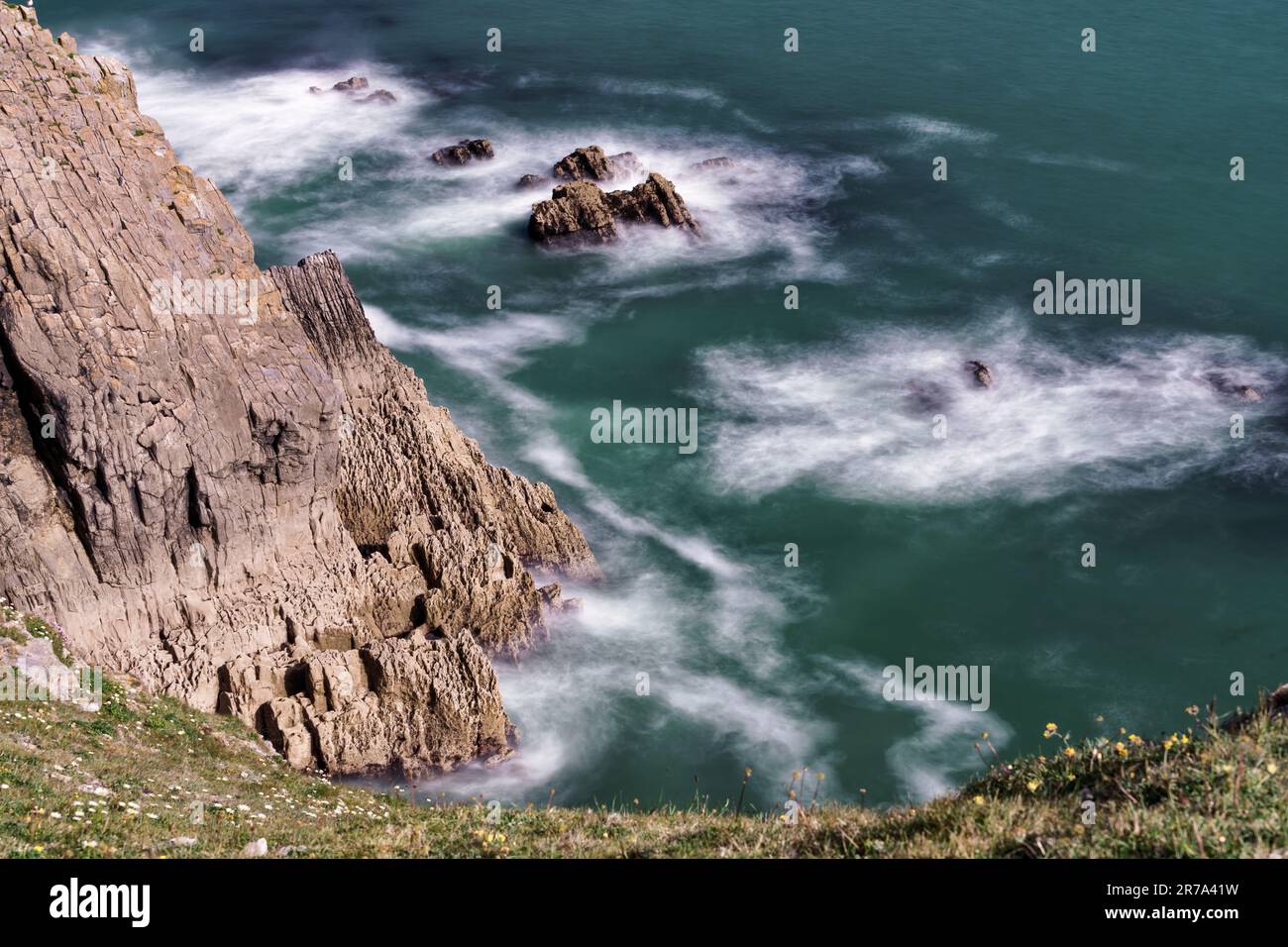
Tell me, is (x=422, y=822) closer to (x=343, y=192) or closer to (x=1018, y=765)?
(x=1018, y=765)

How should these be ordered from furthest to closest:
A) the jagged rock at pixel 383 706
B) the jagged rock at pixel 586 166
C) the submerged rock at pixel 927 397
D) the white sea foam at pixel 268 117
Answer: the white sea foam at pixel 268 117 < the jagged rock at pixel 586 166 < the submerged rock at pixel 927 397 < the jagged rock at pixel 383 706

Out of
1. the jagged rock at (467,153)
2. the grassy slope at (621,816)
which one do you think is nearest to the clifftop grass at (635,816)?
the grassy slope at (621,816)

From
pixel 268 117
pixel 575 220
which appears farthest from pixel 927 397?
pixel 268 117

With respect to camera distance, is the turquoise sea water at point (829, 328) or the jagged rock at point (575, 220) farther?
the jagged rock at point (575, 220)

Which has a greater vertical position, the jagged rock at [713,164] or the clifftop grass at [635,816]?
the jagged rock at [713,164]

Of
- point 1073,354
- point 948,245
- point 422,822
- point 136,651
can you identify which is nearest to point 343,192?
point 948,245

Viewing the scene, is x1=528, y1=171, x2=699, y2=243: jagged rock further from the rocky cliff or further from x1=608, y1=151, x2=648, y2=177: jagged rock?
the rocky cliff

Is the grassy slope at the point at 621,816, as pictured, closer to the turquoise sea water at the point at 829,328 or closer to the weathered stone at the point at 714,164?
the turquoise sea water at the point at 829,328
